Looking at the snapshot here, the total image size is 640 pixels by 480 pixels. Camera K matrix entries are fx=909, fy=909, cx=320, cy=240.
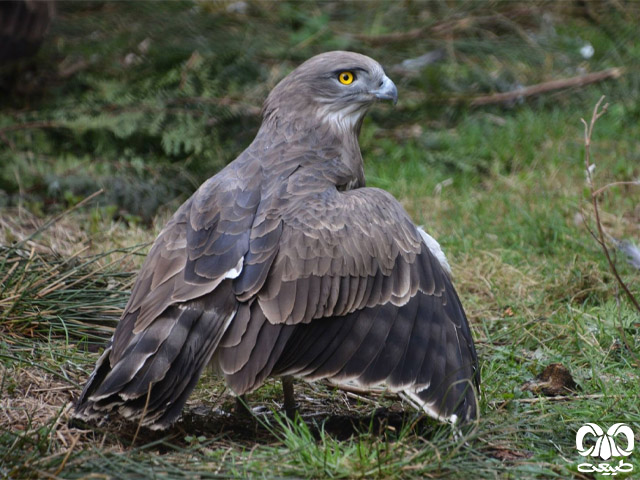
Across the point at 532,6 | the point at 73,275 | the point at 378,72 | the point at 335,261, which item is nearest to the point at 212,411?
the point at 335,261

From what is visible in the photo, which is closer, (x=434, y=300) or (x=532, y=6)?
(x=434, y=300)

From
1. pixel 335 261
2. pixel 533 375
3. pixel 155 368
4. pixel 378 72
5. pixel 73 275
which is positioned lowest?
pixel 533 375

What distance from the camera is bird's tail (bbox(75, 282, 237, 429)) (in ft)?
10.6

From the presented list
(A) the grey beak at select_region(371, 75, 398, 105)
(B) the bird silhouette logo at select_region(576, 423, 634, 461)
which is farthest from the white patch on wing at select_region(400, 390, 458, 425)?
(A) the grey beak at select_region(371, 75, 398, 105)

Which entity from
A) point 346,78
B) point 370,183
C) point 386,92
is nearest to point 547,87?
point 370,183

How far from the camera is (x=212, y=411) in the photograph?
382 cm

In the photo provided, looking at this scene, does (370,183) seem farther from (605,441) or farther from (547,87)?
(605,441)

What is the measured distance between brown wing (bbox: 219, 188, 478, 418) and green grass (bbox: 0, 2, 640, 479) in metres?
0.23

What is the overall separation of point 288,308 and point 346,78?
1.55 meters

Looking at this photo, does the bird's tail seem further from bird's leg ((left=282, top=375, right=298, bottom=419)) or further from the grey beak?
the grey beak

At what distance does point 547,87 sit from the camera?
800 cm

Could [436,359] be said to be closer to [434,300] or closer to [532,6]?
[434,300]

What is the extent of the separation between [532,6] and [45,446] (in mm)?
7157

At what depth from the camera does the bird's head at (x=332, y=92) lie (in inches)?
172
